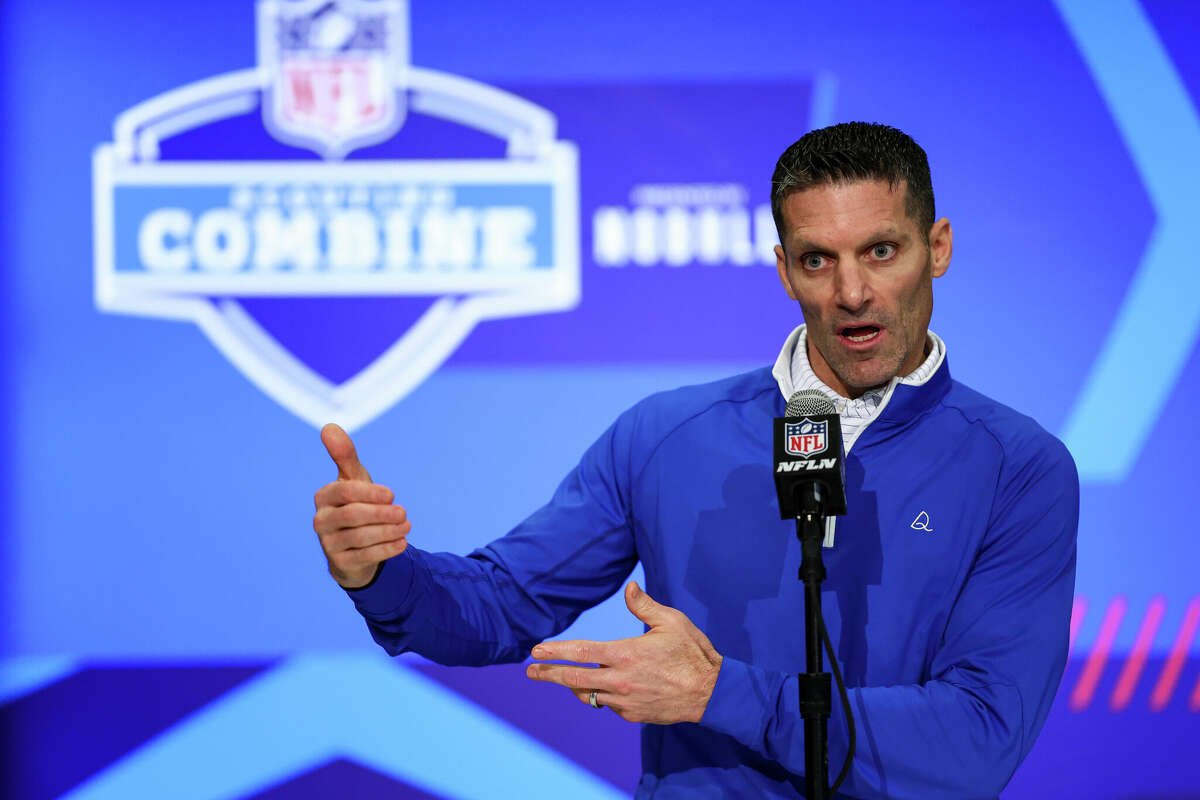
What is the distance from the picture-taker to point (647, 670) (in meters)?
1.29

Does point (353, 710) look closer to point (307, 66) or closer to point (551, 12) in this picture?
point (307, 66)

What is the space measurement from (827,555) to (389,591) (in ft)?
1.90

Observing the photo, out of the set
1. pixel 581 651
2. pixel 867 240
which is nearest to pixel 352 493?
pixel 581 651

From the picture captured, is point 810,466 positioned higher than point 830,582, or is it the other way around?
point 810,466

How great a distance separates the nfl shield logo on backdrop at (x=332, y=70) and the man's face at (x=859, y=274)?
1791 millimetres

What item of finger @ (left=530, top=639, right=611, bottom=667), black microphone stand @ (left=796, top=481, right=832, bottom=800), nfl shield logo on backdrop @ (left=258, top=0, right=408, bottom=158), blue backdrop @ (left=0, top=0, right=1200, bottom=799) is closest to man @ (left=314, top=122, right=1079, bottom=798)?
finger @ (left=530, top=639, right=611, bottom=667)

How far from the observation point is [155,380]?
3.12 metres

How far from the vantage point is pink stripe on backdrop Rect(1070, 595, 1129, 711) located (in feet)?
10.3

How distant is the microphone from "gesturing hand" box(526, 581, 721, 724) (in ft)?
0.62

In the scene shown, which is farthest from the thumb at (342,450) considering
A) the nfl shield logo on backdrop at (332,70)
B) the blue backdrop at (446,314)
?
the nfl shield logo on backdrop at (332,70)

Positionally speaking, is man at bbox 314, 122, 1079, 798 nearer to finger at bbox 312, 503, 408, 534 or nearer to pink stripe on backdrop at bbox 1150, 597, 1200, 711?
finger at bbox 312, 503, 408, 534

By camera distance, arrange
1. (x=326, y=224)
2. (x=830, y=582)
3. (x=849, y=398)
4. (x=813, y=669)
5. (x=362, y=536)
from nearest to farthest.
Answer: (x=813, y=669)
(x=362, y=536)
(x=830, y=582)
(x=849, y=398)
(x=326, y=224)

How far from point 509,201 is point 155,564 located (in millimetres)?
1344

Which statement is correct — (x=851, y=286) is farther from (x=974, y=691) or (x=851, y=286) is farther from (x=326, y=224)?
(x=326, y=224)
